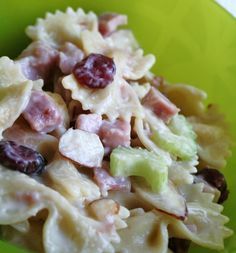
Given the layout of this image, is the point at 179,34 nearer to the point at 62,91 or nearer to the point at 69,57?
the point at 69,57

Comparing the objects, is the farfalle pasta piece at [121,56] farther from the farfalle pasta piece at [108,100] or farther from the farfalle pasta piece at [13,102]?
the farfalle pasta piece at [13,102]

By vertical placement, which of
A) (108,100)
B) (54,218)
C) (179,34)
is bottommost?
(54,218)

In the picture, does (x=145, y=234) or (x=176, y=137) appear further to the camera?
(x=176, y=137)

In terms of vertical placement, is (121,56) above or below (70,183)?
above

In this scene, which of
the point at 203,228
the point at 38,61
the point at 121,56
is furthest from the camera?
the point at 121,56

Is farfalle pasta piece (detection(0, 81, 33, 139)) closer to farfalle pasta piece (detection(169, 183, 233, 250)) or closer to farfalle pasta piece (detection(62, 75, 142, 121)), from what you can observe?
farfalle pasta piece (detection(62, 75, 142, 121))

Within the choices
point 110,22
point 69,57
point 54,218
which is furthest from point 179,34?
point 54,218

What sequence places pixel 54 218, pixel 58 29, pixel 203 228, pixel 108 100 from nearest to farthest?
pixel 54 218
pixel 203 228
pixel 108 100
pixel 58 29

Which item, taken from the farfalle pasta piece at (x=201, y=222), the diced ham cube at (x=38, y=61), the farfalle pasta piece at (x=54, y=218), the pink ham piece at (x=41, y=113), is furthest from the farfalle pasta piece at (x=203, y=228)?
the diced ham cube at (x=38, y=61)
